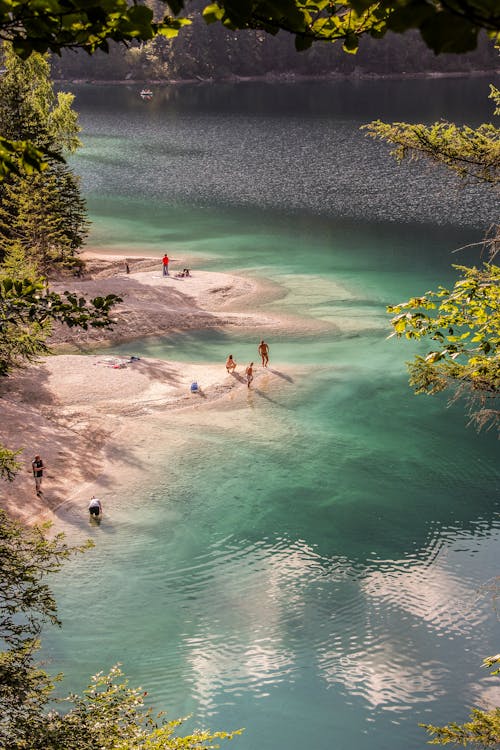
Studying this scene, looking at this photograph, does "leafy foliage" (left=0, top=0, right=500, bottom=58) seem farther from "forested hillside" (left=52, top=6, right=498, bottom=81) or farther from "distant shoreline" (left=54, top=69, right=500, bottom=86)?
"distant shoreline" (left=54, top=69, right=500, bottom=86)

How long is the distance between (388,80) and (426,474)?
145 m

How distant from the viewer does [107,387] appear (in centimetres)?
3903

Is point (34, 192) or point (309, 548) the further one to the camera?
point (34, 192)

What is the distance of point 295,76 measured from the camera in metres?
169

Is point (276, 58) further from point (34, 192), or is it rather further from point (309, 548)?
point (309, 548)

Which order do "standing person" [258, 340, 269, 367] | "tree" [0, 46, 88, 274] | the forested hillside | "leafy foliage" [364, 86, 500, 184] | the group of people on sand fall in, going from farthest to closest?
the forested hillside
"tree" [0, 46, 88, 274]
"standing person" [258, 340, 269, 367]
the group of people on sand
"leafy foliage" [364, 86, 500, 184]

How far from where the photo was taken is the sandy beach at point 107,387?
105 ft

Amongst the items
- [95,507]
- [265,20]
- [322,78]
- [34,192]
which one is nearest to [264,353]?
[95,507]

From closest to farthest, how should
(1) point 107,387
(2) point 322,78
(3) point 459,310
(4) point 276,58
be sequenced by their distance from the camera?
(3) point 459,310 < (1) point 107,387 < (2) point 322,78 < (4) point 276,58

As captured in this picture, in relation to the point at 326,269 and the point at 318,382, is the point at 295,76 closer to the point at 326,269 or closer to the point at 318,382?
the point at 326,269

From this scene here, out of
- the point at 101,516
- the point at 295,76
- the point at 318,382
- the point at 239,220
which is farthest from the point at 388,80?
the point at 101,516

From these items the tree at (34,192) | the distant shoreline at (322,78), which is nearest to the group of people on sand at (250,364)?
the tree at (34,192)

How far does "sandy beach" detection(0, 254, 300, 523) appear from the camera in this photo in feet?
105

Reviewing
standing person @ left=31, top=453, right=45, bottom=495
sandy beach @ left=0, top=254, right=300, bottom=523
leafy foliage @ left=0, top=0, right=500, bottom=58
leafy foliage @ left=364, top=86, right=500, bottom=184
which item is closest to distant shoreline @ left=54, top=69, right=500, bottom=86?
sandy beach @ left=0, top=254, right=300, bottom=523
